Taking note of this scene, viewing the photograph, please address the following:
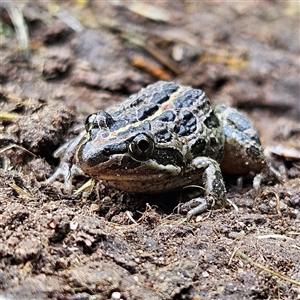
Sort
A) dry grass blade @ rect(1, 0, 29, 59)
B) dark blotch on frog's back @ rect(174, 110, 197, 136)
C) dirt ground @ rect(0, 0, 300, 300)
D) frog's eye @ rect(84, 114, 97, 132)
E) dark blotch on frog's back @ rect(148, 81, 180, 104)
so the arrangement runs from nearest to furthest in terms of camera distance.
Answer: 1. dirt ground @ rect(0, 0, 300, 300)
2. frog's eye @ rect(84, 114, 97, 132)
3. dark blotch on frog's back @ rect(174, 110, 197, 136)
4. dark blotch on frog's back @ rect(148, 81, 180, 104)
5. dry grass blade @ rect(1, 0, 29, 59)

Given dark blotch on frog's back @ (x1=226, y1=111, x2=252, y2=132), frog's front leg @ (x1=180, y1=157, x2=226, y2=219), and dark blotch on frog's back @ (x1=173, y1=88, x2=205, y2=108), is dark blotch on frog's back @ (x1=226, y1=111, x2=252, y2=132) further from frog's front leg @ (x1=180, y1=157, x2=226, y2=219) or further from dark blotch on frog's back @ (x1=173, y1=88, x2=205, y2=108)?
frog's front leg @ (x1=180, y1=157, x2=226, y2=219)

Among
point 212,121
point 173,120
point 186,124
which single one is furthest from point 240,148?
point 173,120

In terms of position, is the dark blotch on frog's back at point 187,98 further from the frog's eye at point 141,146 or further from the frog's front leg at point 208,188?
the frog's eye at point 141,146

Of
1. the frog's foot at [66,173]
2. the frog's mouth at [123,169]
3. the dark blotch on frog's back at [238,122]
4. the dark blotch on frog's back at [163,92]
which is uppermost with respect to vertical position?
the dark blotch on frog's back at [163,92]

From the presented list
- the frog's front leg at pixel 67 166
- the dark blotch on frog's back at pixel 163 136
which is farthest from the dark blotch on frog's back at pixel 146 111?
the frog's front leg at pixel 67 166

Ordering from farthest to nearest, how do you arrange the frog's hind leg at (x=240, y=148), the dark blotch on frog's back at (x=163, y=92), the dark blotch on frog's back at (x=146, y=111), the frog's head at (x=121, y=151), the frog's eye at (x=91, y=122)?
the frog's hind leg at (x=240, y=148)
the dark blotch on frog's back at (x=163, y=92)
the dark blotch on frog's back at (x=146, y=111)
the frog's eye at (x=91, y=122)
the frog's head at (x=121, y=151)

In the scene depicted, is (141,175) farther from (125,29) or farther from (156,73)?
(125,29)

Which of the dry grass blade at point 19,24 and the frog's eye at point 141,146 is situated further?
the dry grass blade at point 19,24

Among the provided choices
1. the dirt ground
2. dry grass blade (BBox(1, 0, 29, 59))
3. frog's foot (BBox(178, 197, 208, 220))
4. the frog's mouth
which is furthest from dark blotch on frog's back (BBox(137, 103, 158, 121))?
Answer: dry grass blade (BBox(1, 0, 29, 59))
